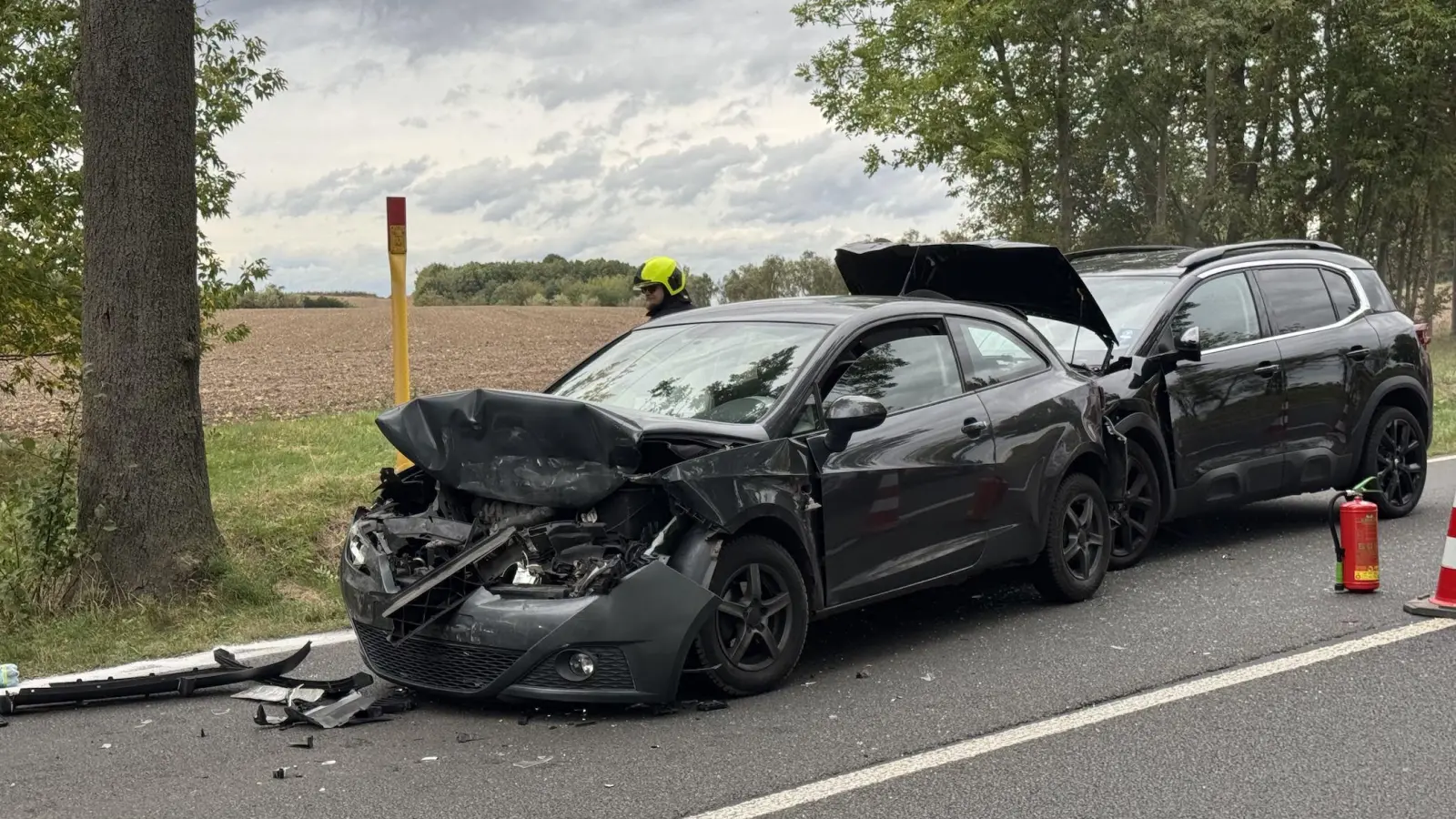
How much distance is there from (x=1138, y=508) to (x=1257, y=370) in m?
1.20

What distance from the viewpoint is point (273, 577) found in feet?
26.1

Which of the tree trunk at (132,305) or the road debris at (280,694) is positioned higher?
the tree trunk at (132,305)

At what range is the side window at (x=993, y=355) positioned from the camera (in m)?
6.77

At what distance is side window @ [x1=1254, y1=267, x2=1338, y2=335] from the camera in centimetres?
891

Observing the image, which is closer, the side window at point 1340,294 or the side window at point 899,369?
the side window at point 899,369

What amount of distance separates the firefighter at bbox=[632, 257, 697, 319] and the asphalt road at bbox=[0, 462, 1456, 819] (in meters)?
2.89

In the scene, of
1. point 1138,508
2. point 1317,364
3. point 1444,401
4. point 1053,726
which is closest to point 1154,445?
point 1138,508

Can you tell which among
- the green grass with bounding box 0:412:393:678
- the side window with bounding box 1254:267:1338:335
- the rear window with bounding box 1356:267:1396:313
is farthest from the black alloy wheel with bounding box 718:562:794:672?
the rear window with bounding box 1356:267:1396:313

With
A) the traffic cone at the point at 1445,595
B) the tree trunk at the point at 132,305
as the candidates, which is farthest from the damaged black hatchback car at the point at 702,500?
the tree trunk at the point at 132,305

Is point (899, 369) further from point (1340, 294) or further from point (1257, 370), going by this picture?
point (1340, 294)

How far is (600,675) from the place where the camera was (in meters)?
5.02

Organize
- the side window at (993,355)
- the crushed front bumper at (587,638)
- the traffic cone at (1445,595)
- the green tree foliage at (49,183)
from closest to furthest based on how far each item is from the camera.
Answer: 1. the crushed front bumper at (587,638)
2. the traffic cone at (1445,595)
3. the side window at (993,355)
4. the green tree foliage at (49,183)

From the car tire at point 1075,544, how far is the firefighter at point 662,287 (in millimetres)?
2874

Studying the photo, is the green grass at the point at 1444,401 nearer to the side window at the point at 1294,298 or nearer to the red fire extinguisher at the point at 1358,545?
the side window at the point at 1294,298
